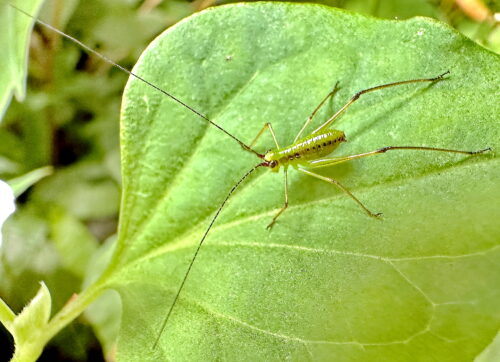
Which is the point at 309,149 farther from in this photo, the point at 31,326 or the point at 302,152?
the point at 31,326

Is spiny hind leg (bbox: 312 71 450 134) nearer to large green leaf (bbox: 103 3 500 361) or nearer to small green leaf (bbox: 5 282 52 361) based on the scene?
large green leaf (bbox: 103 3 500 361)

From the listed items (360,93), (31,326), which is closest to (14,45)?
(31,326)

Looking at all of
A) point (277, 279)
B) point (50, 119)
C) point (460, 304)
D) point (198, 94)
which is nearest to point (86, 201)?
point (50, 119)

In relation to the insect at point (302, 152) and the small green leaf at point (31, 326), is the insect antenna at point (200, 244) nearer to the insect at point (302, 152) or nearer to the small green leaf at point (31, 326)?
the insect at point (302, 152)

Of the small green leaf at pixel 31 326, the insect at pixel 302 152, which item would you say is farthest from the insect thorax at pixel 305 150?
the small green leaf at pixel 31 326

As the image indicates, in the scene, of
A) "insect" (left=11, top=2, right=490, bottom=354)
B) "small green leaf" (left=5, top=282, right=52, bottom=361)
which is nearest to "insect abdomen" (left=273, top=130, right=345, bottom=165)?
"insect" (left=11, top=2, right=490, bottom=354)

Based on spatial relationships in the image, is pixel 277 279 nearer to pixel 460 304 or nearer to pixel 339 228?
pixel 339 228
